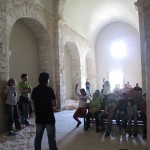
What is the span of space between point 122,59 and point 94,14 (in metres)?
5.10

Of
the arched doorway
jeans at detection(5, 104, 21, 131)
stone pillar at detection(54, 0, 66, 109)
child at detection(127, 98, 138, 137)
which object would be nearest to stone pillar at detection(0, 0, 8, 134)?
jeans at detection(5, 104, 21, 131)

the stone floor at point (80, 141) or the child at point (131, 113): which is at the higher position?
the child at point (131, 113)

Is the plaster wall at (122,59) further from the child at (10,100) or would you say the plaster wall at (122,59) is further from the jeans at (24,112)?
the child at (10,100)

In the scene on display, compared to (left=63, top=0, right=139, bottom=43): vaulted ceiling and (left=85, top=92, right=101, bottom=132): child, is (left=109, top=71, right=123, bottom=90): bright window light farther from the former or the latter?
(left=85, top=92, right=101, bottom=132): child

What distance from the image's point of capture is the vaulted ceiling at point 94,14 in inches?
511

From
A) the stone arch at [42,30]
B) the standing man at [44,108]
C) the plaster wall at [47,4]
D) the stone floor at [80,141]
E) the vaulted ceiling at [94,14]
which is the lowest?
the stone floor at [80,141]

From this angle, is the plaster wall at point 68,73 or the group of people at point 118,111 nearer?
the group of people at point 118,111

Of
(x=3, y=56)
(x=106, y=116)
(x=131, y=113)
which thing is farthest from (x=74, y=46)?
(x=131, y=113)

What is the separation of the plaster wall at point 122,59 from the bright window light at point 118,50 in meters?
0.26

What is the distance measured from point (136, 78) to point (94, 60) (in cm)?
387

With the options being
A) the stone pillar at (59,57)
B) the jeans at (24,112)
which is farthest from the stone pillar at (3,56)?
the stone pillar at (59,57)

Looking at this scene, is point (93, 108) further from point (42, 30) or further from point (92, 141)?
point (42, 30)

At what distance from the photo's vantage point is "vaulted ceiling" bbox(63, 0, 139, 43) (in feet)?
42.6

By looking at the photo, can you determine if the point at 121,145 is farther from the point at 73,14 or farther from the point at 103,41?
the point at 103,41
